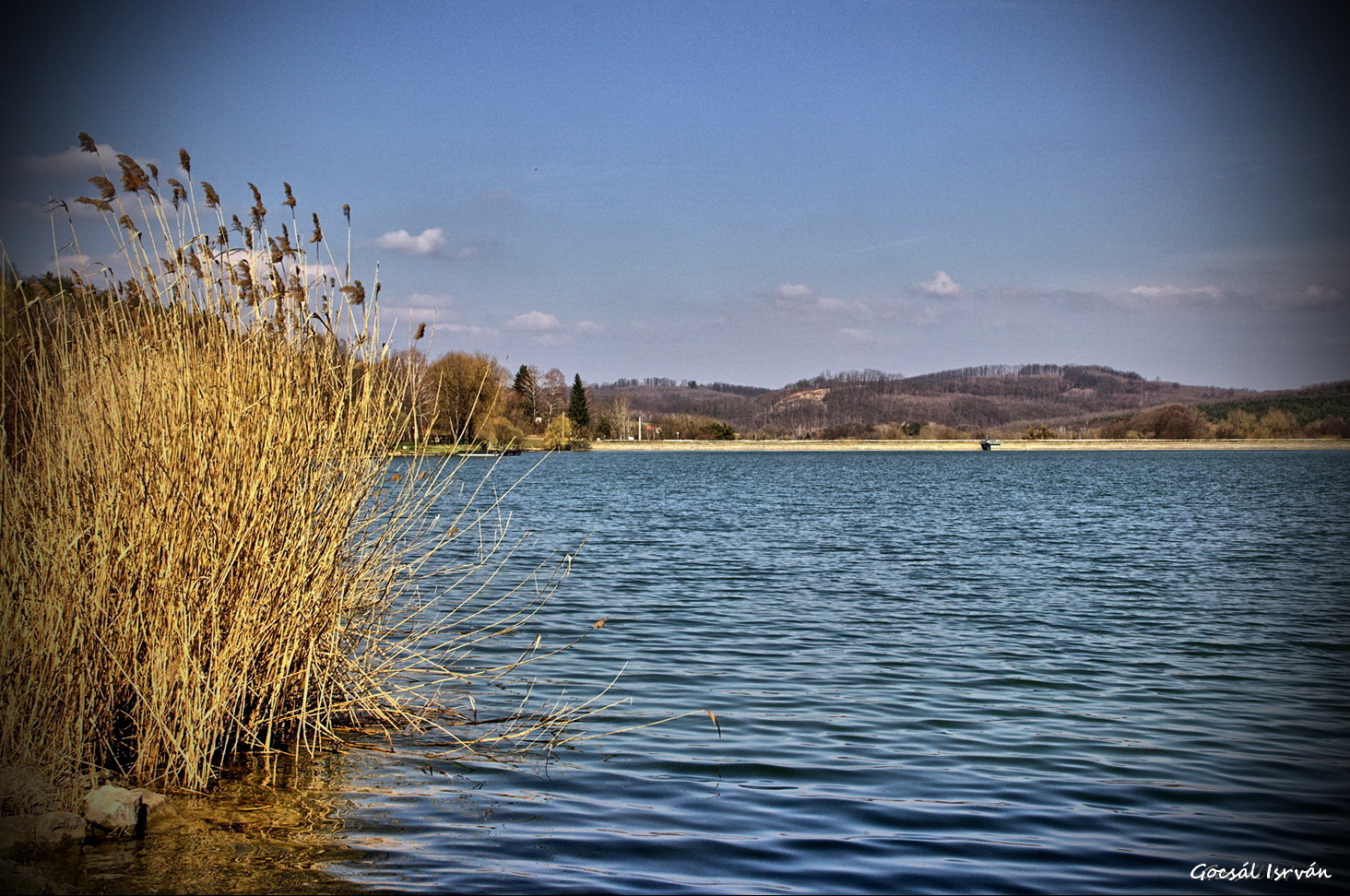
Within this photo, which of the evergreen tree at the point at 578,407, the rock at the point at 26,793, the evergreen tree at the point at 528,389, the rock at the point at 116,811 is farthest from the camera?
the evergreen tree at the point at 578,407

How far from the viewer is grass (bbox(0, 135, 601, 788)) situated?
5301 mm

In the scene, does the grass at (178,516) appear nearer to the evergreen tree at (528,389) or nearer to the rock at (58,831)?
the rock at (58,831)

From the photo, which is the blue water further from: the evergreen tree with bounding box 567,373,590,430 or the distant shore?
the distant shore

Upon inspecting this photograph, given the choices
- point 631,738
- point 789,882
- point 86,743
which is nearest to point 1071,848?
point 789,882

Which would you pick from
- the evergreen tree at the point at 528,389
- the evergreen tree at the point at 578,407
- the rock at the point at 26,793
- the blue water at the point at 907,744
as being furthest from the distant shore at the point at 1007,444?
the rock at the point at 26,793

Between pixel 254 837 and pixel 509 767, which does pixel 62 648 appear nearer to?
pixel 254 837

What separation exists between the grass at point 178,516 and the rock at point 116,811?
0.27 meters

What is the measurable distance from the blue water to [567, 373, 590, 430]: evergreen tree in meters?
115

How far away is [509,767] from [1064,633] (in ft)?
26.9

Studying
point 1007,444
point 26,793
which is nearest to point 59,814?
point 26,793

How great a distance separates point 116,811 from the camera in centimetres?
491

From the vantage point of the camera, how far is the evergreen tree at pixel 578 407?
134 metres

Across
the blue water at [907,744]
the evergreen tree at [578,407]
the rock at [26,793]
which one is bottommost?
the blue water at [907,744]

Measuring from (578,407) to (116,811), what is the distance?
131 m
